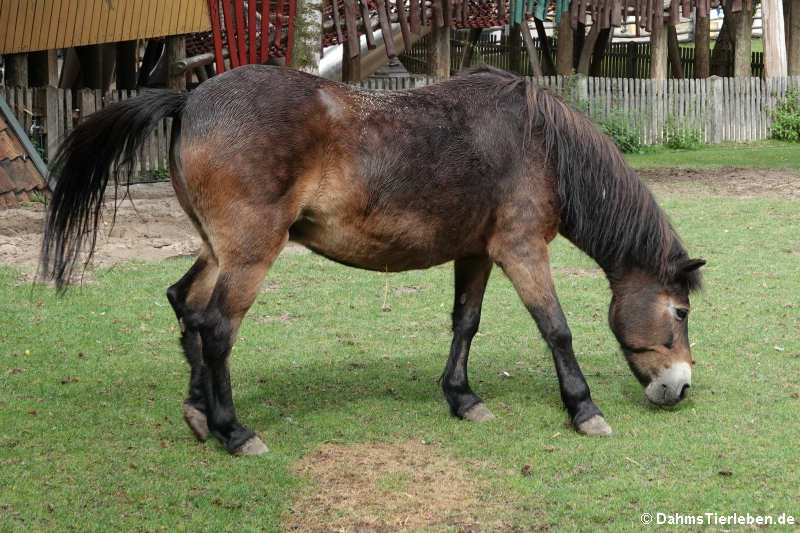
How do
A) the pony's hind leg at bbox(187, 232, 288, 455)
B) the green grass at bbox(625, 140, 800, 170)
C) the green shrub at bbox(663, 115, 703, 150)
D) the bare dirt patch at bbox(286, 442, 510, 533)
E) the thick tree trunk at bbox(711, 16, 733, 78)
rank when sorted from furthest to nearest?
the thick tree trunk at bbox(711, 16, 733, 78)
the green shrub at bbox(663, 115, 703, 150)
the green grass at bbox(625, 140, 800, 170)
the pony's hind leg at bbox(187, 232, 288, 455)
the bare dirt patch at bbox(286, 442, 510, 533)

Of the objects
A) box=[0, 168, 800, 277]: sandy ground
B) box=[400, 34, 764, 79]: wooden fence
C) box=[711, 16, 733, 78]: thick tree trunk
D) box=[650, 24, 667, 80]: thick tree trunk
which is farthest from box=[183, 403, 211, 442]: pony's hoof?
box=[400, 34, 764, 79]: wooden fence

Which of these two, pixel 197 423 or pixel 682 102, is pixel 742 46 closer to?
pixel 682 102

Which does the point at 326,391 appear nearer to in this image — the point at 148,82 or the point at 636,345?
the point at 636,345

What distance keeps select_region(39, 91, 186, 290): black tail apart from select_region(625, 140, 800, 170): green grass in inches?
468

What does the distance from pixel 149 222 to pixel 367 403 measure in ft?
19.4

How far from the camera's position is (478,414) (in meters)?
5.73

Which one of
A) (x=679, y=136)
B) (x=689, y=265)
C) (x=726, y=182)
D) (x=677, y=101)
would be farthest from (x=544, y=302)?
(x=677, y=101)

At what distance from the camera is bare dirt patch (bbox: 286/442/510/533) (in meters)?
4.26

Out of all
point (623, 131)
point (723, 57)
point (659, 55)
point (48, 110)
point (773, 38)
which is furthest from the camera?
point (723, 57)

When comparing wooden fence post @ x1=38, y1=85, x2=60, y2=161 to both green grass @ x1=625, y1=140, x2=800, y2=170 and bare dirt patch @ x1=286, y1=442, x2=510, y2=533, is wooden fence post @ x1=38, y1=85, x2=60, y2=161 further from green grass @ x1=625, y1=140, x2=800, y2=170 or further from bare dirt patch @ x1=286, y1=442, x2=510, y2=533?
bare dirt patch @ x1=286, y1=442, x2=510, y2=533

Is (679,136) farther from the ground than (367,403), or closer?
farther from the ground

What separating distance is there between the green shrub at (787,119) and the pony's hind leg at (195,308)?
677 inches

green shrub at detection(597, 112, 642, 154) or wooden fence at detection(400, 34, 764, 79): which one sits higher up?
wooden fence at detection(400, 34, 764, 79)

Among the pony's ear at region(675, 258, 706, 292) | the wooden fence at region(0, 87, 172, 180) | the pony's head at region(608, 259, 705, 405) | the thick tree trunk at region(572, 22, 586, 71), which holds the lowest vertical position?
the pony's head at region(608, 259, 705, 405)
